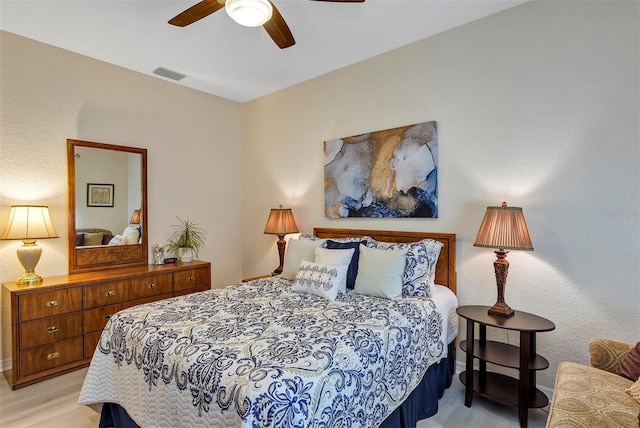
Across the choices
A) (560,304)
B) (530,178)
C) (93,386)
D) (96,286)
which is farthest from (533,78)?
(96,286)

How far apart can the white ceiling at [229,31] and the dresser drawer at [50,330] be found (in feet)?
8.20

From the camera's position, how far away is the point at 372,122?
330cm

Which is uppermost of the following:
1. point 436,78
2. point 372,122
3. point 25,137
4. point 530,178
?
point 436,78

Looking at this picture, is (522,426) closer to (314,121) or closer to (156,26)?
(314,121)

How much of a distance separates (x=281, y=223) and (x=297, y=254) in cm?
78

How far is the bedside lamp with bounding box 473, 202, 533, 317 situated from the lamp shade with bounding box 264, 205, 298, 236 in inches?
82.5

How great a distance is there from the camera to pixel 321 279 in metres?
2.51

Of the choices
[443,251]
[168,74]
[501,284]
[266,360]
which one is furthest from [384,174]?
[168,74]

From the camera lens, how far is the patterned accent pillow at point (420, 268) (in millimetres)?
2443

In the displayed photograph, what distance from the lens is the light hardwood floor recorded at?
6.87 ft

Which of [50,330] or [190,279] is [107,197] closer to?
[190,279]

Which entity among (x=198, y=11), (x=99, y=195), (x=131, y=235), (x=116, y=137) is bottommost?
(x=131, y=235)

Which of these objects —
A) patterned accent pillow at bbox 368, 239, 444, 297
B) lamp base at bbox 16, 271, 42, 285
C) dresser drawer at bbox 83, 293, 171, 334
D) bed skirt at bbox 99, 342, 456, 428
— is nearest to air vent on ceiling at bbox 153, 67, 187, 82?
lamp base at bbox 16, 271, 42, 285

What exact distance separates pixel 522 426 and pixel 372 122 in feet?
8.88
